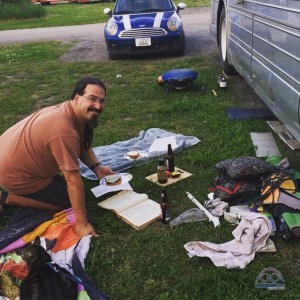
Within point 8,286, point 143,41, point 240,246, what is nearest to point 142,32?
point 143,41

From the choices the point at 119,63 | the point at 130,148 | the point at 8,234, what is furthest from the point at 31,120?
the point at 119,63

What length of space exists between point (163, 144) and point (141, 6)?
5.56m

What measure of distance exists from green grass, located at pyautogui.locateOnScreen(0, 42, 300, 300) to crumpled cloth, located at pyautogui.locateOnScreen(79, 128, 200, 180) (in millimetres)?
102

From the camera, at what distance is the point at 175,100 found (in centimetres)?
607

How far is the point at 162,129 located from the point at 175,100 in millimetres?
1080

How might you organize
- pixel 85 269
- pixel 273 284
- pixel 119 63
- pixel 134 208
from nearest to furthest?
pixel 273 284 → pixel 85 269 → pixel 134 208 → pixel 119 63

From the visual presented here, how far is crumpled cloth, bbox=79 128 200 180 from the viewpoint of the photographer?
13.8ft

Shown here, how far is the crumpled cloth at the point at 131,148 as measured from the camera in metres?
4.22

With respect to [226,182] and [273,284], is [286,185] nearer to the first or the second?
[226,182]

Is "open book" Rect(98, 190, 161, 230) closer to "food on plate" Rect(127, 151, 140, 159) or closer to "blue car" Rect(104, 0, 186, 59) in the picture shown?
"food on plate" Rect(127, 151, 140, 159)

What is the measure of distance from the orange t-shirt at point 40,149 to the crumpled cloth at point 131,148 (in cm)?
89

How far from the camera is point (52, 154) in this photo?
10.0 ft

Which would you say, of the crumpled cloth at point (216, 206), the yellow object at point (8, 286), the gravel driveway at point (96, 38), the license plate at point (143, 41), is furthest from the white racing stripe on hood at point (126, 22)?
the yellow object at point (8, 286)

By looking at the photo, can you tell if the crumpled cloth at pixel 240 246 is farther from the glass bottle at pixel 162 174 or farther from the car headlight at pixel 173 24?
the car headlight at pixel 173 24
